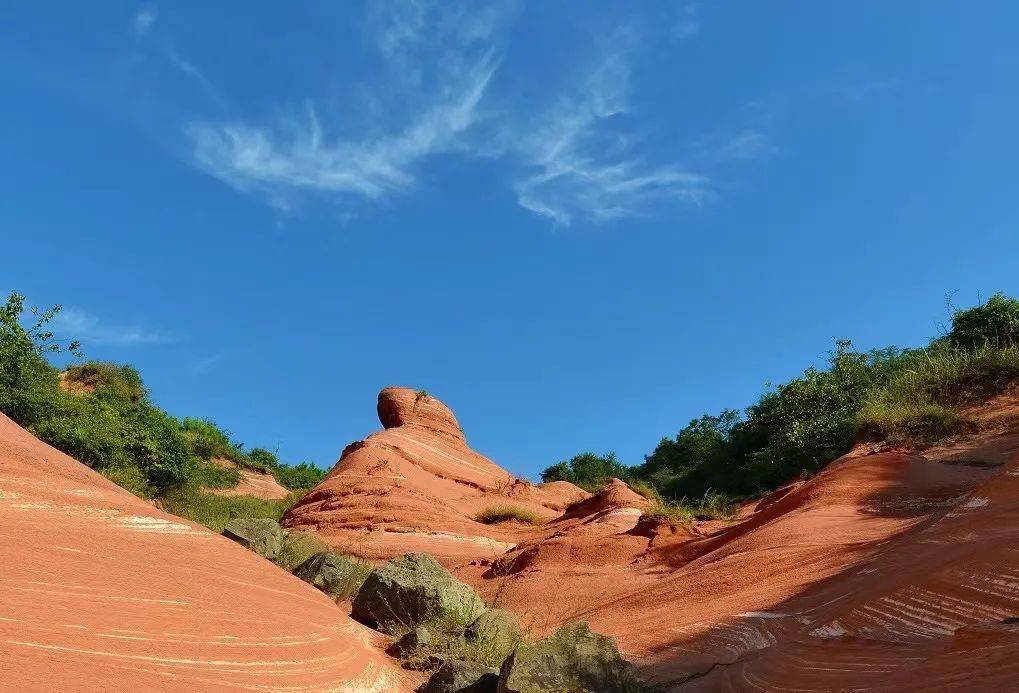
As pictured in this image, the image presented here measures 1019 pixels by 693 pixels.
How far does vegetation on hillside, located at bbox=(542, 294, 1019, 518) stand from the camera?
1362cm

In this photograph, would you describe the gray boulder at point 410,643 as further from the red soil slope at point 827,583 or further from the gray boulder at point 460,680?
the red soil slope at point 827,583

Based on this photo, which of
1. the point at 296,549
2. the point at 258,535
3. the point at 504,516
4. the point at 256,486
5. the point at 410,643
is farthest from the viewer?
the point at 256,486

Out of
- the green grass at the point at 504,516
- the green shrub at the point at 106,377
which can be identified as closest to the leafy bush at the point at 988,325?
the green grass at the point at 504,516

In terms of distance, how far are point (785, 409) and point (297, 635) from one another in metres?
17.5

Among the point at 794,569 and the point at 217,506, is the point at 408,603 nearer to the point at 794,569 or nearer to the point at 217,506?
the point at 794,569

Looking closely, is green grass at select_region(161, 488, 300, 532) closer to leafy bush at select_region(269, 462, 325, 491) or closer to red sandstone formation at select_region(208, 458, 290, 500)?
red sandstone formation at select_region(208, 458, 290, 500)

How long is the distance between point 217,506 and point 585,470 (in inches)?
646

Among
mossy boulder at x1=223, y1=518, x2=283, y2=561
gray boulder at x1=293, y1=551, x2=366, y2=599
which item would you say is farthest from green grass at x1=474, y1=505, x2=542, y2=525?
gray boulder at x1=293, y1=551, x2=366, y2=599

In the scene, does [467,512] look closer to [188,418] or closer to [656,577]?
[656,577]

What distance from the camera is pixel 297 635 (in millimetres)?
5410

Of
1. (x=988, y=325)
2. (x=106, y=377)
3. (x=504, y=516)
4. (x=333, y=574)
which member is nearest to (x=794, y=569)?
(x=333, y=574)

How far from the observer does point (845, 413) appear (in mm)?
17531

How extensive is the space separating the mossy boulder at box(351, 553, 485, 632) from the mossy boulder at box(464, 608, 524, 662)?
0.43 meters

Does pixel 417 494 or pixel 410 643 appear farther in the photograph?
pixel 417 494
